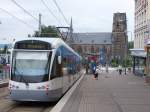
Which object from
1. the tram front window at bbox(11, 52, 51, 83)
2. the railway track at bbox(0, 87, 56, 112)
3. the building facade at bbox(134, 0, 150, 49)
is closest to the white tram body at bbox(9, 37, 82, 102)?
the tram front window at bbox(11, 52, 51, 83)

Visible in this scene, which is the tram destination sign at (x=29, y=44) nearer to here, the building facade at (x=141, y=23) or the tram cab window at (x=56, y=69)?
the tram cab window at (x=56, y=69)

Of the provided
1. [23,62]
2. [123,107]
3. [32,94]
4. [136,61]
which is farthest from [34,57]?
[136,61]

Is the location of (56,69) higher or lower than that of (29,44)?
lower

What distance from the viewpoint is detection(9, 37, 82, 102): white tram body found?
18.7m

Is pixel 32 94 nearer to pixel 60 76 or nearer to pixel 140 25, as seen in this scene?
pixel 60 76

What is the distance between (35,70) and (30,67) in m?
0.27

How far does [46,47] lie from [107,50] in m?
161

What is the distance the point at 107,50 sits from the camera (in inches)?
7106

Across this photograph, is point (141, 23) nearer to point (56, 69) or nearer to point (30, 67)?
point (56, 69)

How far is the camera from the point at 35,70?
62.7 feet

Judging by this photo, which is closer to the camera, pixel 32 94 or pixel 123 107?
pixel 123 107

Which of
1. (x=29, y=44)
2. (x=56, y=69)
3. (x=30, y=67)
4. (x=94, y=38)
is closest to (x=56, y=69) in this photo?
(x=56, y=69)

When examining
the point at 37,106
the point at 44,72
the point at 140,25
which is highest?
the point at 140,25

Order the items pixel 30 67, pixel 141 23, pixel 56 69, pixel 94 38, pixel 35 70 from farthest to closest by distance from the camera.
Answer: pixel 94 38 → pixel 141 23 → pixel 56 69 → pixel 30 67 → pixel 35 70
